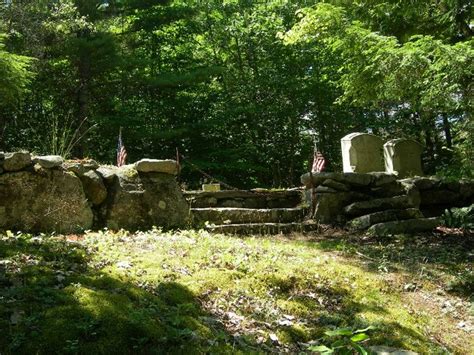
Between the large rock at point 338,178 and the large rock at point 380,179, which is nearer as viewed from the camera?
the large rock at point 338,178

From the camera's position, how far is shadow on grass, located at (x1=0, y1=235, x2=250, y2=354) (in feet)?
9.43

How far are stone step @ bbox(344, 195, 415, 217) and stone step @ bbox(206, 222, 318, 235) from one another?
2.86 feet

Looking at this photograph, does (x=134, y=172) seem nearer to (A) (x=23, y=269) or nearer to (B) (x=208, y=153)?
(A) (x=23, y=269)

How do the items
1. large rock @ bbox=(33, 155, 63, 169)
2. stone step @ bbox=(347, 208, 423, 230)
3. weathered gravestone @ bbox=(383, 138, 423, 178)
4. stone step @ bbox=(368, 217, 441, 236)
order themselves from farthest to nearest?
weathered gravestone @ bbox=(383, 138, 423, 178) < stone step @ bbox=(347, 208, 423, 230) < stone step @ bbox=(368, 217, 441, 236) < large rock @ bbox=(33, 155, 63, 169)

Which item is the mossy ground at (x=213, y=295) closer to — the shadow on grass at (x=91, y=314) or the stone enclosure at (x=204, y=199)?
the shadow on grass at (x=91, y=314)

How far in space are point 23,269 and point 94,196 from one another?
294 centimetres

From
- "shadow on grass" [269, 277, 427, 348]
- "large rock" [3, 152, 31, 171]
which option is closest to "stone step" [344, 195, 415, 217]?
"shadow on grass" [269, 277, 427, 348]

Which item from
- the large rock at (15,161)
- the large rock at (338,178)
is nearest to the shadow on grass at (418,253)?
the large rock at (338,178)

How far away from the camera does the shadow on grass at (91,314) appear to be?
2.88m

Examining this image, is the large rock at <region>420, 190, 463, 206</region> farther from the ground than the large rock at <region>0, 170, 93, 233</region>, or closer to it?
closer to it

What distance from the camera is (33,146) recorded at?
14.3 m

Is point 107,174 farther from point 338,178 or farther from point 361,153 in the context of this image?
point 361,153

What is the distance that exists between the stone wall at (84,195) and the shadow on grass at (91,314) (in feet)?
6.55

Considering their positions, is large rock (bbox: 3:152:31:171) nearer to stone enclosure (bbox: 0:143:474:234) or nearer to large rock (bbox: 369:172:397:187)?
stone enclosure (bbox: 0:143:474:234)
